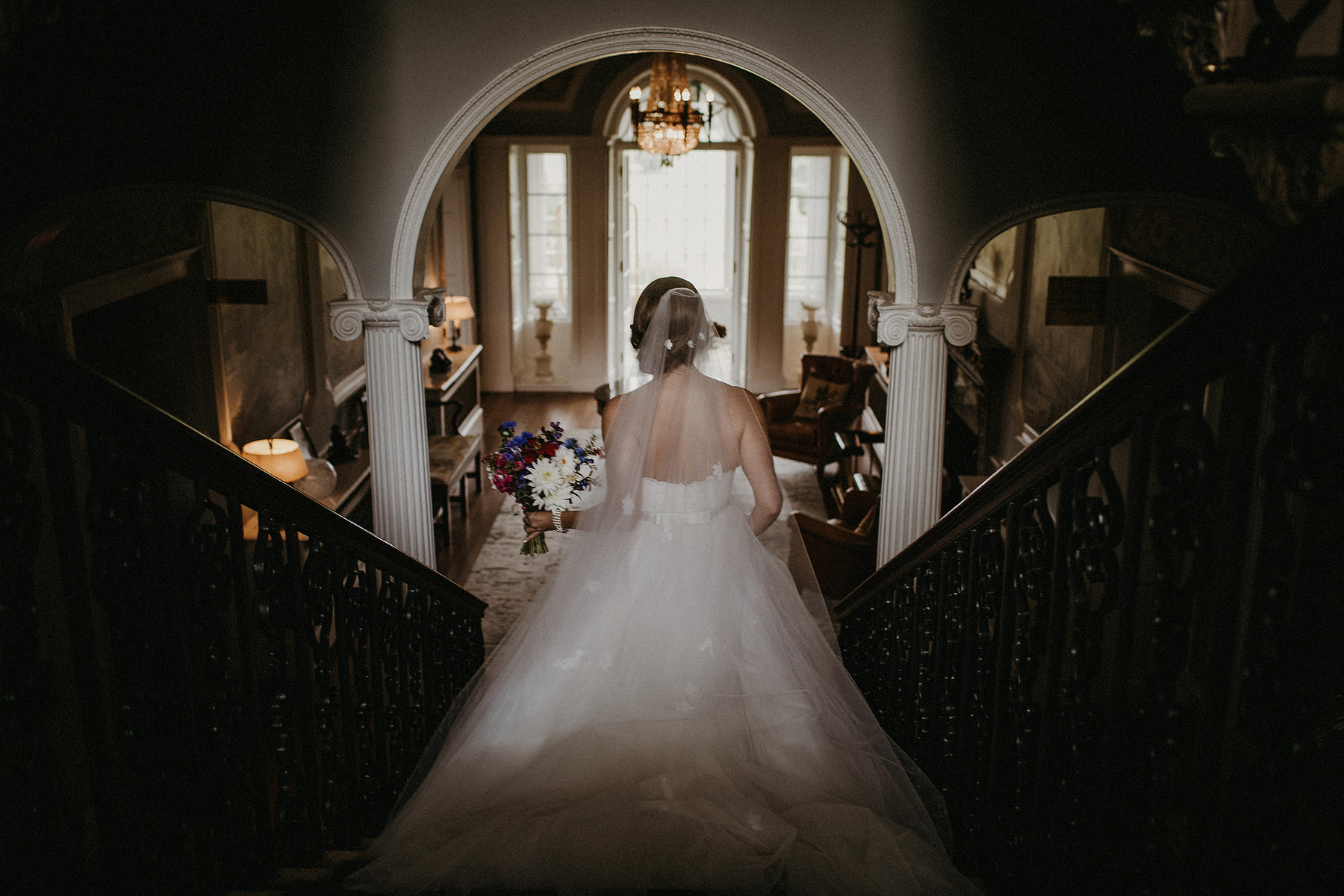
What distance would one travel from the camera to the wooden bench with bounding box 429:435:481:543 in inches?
313

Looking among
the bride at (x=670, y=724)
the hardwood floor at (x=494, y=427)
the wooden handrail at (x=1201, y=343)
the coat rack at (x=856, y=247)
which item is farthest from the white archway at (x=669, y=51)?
the coat rack at (x=856, y=247)

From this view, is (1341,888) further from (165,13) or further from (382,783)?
(165,13)

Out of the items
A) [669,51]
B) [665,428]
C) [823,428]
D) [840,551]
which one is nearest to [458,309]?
[823,428]

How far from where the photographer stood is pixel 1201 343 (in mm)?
1446

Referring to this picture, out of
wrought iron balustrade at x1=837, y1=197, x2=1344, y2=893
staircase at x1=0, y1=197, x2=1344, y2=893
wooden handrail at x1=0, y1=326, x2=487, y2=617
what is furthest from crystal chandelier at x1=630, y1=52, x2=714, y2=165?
wooden handrail at x1=0, y1=326, x2=487, y2=617

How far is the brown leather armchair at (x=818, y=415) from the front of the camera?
9.89 m

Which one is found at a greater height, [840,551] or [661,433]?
[661,433]

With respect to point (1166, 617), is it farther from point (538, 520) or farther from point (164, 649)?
point (538, 520)

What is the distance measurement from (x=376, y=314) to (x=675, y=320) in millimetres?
1967

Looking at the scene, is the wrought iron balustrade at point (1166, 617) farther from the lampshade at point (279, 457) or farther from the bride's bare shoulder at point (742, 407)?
the lampshade at point (279, 457)

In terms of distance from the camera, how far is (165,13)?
4309mm

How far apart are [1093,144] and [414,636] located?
11.1 feet

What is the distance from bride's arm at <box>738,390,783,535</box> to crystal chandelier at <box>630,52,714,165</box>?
23.7 ft

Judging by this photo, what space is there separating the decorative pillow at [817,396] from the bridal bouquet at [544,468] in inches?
254
